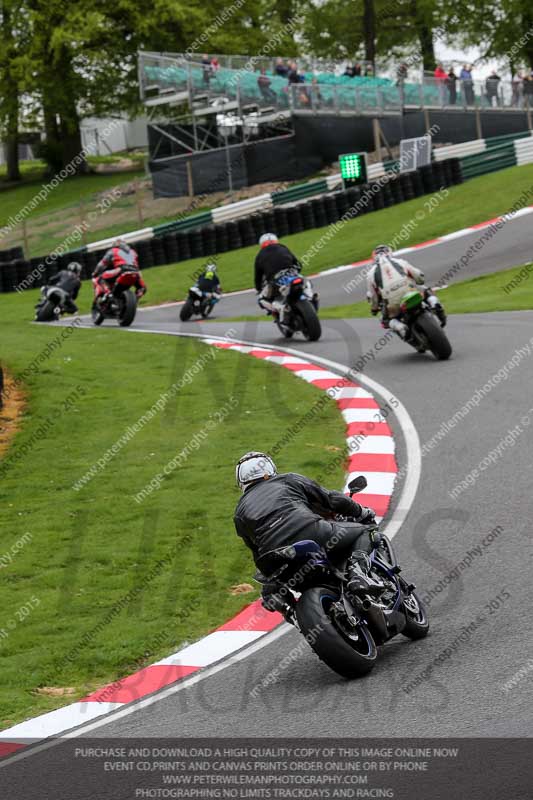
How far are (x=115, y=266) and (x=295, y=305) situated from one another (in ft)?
17.4

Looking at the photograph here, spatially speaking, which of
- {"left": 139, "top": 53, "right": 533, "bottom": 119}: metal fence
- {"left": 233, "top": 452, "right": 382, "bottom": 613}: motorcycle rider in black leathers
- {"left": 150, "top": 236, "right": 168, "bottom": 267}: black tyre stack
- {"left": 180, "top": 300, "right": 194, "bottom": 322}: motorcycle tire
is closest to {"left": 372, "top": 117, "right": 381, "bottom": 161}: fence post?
{"left": 139, "top": 53, "right": 533, "bottom": 119}: metal fence

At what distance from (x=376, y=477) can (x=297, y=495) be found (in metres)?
3.57

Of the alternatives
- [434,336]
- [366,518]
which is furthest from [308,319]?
[366,518]

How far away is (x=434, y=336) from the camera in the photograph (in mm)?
14062

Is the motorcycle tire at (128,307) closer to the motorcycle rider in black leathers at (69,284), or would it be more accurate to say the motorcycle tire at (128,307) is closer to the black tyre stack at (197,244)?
the motorcycle rider in black leathers at (69,284)

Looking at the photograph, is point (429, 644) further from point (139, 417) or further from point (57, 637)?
point (139, 417)

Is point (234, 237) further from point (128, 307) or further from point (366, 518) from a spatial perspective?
point (366, 518)

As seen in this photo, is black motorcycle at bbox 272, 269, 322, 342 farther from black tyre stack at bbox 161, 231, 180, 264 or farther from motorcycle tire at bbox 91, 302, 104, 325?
black tyre stack at bbox 161, 231, 180, 264

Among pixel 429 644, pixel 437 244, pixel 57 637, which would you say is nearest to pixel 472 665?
pixel 429 644

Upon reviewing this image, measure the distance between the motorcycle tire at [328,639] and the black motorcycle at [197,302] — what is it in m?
17.1

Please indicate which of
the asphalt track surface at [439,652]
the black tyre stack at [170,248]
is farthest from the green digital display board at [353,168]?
the asphalt track surface at [439,652]

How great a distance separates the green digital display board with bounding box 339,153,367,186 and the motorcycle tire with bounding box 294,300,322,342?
1488 cm

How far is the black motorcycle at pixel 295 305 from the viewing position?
16.4 meters

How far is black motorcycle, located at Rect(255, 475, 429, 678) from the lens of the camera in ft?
19.1
